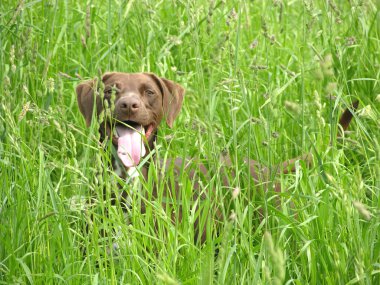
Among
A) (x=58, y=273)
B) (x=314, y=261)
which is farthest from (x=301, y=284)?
(x=58, y=273)

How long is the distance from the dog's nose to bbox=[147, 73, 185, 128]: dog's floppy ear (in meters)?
0.16

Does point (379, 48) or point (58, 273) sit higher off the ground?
point (379, 48)

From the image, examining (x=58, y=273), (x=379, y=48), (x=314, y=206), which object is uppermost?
(x=379, y=48)

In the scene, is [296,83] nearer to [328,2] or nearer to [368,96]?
[368,96]

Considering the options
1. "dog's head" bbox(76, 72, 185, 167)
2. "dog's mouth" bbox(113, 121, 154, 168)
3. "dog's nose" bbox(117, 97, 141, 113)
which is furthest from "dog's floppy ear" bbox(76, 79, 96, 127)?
"dog's mouth" bbox(113, 121, 154, 168)

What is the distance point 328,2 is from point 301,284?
1.14 m

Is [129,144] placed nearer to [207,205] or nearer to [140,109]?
[140,109]

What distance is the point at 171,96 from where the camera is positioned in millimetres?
4469

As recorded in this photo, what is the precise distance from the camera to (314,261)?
289 cm

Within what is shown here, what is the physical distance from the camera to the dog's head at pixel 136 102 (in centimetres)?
424

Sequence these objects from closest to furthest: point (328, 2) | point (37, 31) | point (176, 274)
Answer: point (176, 274), point (328, 2), point (37, 31)

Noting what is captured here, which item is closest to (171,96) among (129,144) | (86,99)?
(86,99)

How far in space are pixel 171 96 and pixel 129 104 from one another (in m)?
0.29

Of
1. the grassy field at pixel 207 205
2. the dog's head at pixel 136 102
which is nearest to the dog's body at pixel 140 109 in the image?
the dog's head at pixel 136 102
